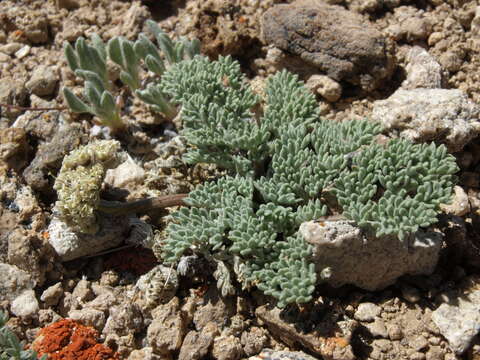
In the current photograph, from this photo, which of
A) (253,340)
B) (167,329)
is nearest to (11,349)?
(167,329)

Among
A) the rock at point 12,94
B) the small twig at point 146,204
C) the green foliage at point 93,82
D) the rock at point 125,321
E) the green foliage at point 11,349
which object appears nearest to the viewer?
the green foliage at point 11,349

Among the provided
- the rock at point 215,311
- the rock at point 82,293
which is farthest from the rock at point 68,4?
the rock at point 215,311

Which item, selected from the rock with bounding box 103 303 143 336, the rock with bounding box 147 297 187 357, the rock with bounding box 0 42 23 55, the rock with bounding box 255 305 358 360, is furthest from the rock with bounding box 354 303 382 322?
the rock with bounding box 0 42 23 55

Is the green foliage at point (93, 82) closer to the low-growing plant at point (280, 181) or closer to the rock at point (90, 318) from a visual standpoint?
the low-growing plant at point (280, 181)

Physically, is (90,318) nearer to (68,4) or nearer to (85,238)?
(85,238)

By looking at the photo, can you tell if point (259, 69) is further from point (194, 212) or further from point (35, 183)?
point (35, 183)

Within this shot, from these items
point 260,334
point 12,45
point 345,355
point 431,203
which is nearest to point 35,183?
point 12,45
